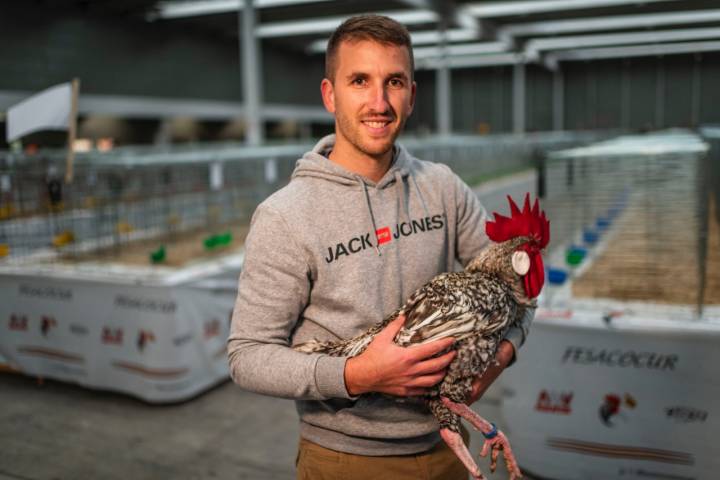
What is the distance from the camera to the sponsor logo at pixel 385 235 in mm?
1231

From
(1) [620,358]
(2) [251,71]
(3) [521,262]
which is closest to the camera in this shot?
(3) [521,262]

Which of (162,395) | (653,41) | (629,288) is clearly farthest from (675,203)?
(653,41)

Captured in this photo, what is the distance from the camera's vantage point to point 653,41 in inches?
551

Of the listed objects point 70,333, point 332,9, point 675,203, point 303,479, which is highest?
point 332,9

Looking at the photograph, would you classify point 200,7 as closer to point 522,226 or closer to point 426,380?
point 522,226

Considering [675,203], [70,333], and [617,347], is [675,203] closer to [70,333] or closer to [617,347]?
[617,347]

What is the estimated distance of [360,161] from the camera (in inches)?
51.4

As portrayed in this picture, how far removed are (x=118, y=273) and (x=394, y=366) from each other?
11.7ft

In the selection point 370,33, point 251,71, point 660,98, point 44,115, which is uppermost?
point 660,98

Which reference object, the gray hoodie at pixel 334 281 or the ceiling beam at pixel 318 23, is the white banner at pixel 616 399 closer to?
the gray hoodie at pixel 334 281

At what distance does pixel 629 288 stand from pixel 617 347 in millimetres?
455

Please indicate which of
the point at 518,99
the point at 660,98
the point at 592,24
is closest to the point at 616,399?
the point at 592,24

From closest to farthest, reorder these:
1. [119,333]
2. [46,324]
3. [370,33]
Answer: [370,33] → [119,333] → [46,324]

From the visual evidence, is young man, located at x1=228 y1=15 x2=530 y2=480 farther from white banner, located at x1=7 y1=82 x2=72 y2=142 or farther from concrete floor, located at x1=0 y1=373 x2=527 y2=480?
white banner, located at x1=7 y1=82 x2=72 y2=142
